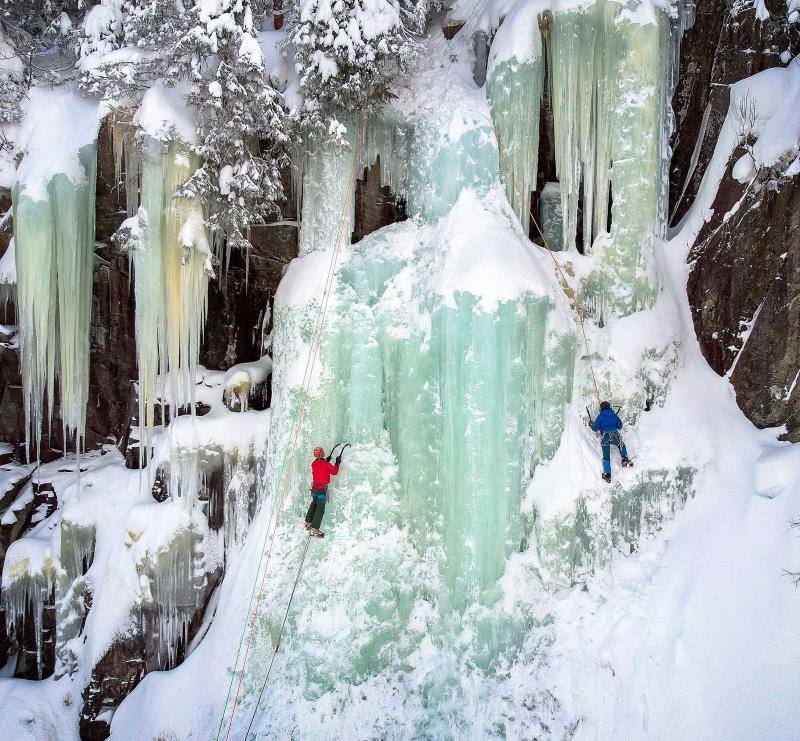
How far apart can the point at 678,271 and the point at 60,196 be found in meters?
7.06

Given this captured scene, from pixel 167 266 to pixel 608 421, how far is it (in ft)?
16.5

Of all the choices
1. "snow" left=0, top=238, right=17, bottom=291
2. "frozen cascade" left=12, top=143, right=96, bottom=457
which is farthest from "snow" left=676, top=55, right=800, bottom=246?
"snow" left=0, top=238, right=17, bottom=291

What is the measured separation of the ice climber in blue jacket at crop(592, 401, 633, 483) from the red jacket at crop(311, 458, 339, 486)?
2768 millimetres

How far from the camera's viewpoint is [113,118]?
7.34 meters

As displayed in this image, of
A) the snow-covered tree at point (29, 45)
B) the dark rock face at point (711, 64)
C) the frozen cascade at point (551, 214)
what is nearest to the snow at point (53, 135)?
the snow-covered tree at point (29, 45)

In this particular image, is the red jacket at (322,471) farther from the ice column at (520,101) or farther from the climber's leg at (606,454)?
the ice column at (520,101)

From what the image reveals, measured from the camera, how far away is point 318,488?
673cm

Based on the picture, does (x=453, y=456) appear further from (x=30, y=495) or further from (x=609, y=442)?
(x=30, y=495)

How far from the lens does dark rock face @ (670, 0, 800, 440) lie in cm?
620

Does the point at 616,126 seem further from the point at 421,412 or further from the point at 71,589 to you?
the point at 71,589

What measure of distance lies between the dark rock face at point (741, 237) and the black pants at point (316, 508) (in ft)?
14.5

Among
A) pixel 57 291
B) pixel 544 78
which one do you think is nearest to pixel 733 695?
pixel 544 78

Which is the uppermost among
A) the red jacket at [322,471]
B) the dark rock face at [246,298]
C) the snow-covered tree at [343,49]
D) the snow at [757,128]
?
the snow-covered tree at [343,49]

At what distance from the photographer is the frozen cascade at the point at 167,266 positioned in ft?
22.7
